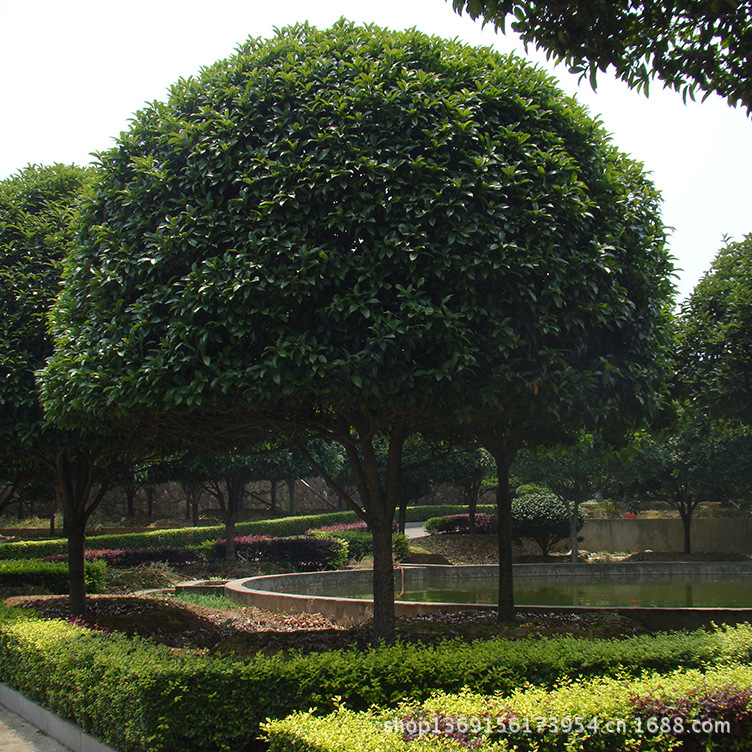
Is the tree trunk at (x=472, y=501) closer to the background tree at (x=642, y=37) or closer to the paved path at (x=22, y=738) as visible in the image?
the paved path at (x=22, y=738)

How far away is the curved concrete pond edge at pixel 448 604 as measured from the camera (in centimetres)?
1177

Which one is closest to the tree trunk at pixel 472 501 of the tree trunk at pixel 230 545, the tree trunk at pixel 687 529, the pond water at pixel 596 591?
the tree trunk at pixel 687 529

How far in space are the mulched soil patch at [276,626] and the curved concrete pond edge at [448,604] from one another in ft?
1.03

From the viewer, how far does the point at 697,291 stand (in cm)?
1235

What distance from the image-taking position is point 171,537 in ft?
94.8

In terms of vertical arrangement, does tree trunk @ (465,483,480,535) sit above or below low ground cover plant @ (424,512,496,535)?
above

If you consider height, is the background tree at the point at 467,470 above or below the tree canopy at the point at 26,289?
below

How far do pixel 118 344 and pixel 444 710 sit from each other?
5.22m

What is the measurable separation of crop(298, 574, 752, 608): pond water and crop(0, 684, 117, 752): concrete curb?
35.7 feet

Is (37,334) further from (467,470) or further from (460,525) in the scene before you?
(460,525)

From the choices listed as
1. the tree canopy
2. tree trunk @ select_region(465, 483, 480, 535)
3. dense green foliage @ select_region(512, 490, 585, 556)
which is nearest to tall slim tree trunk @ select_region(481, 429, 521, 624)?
the tree canopy

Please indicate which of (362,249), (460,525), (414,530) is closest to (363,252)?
(362,249)

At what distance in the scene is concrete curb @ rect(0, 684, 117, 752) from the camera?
6359 mm

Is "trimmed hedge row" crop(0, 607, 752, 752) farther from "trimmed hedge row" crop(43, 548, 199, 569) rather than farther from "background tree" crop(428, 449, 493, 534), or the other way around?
"background tree" crop(428, 449, 493, 534)
